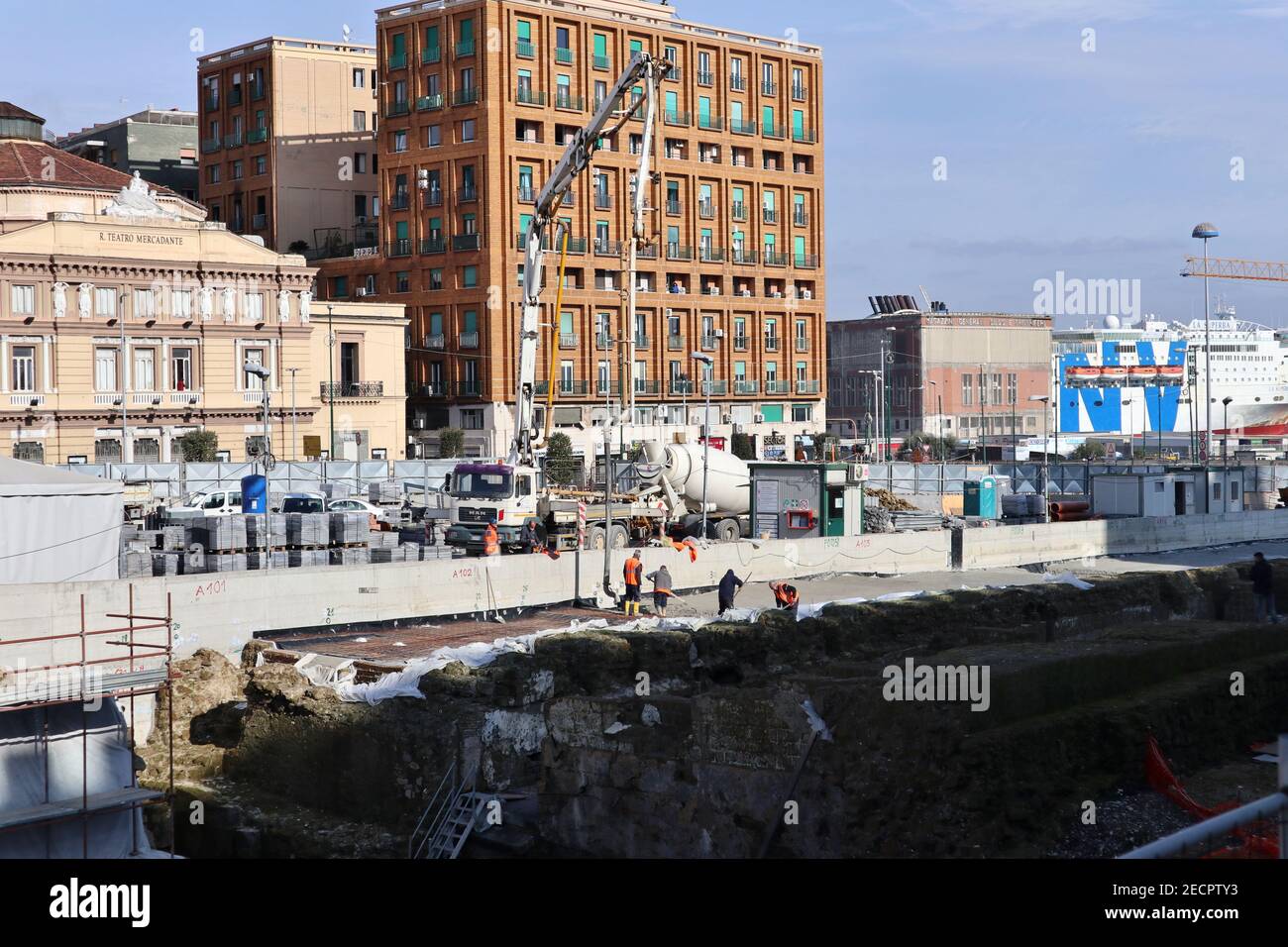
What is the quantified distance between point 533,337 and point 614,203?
3117 centimetres

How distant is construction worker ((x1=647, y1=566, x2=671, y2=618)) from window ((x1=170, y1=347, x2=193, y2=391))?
37677 mm

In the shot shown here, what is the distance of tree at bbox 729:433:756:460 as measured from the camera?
82.2 m

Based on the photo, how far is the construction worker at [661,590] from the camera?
95.8 feet

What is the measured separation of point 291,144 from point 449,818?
71940 mm

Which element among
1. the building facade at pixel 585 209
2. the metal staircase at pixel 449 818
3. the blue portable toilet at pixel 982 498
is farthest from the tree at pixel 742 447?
the metal staircase at pixel 449 818

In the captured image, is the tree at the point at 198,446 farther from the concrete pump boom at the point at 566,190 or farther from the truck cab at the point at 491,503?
the truck cab at the point at 491,503

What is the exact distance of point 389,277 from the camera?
7956 cm

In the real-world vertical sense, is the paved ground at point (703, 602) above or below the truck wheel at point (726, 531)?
below

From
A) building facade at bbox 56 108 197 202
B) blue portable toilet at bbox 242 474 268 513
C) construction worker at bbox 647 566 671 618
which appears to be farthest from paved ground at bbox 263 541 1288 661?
building facade at bbox 56 108 197 202

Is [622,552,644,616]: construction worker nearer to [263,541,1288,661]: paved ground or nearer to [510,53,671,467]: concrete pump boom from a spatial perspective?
[263,541,1288,661]: paved ground

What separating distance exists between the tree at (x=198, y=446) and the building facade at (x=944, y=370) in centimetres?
8482

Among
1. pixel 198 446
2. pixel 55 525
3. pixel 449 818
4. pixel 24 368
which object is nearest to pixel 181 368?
pixel 198 446
